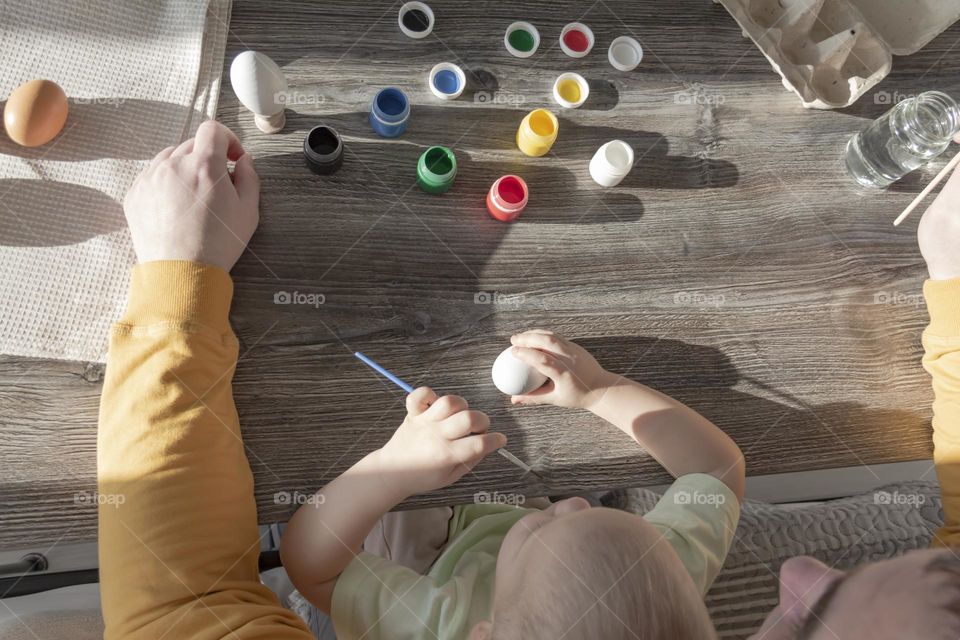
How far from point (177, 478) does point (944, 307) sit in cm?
107

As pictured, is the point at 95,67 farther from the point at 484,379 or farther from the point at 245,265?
the point at 484,379

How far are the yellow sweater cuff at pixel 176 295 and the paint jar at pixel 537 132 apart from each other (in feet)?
1.48

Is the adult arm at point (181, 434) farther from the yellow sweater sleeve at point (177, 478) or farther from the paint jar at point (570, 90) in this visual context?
the paint jar at point (570, 90)

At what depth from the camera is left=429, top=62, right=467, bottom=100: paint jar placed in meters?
0.93

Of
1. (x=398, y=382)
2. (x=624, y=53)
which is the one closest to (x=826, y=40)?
(x=624, y=53)

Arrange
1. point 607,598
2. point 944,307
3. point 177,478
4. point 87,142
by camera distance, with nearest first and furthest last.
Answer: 1. point 607,598
2. point 177,478
3. point 87,142
4. point 944,307

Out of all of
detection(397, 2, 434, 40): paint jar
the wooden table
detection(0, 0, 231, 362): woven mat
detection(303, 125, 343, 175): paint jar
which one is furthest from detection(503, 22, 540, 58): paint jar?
detection(0, 0, 231, 362): woven mat

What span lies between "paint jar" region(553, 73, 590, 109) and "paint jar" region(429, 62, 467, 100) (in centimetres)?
14

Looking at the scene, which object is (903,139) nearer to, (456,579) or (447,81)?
(447,81)

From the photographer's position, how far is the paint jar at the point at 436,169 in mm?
870

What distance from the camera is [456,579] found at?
0.84 meters

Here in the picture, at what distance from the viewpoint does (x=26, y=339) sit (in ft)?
2.52

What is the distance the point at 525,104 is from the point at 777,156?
410 mm

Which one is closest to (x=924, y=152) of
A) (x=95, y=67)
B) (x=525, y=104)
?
(x=525, y=104)
